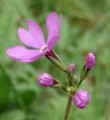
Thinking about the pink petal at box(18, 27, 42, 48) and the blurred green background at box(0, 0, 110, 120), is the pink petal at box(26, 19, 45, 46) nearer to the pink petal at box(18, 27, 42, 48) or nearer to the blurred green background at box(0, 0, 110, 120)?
the pink petal at box(18, 27, 42, 48)

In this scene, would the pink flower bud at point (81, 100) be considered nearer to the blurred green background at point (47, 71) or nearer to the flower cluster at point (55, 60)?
the flower cluster at point (55, 60)

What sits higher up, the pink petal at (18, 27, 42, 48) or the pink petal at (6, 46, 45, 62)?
the pink petal at (18, 27, 42, 48)

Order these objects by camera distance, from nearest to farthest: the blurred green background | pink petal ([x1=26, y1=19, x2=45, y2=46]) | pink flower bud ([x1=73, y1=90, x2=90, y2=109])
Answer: pink flower bud ([x1=73, y1=90, x2=90, y2=109]), pink petal ([x1=26, y1=19, x2=45, y2=46]), the blurred green background

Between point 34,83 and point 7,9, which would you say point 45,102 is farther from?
point 7,9

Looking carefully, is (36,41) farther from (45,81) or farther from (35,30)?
(45,81)

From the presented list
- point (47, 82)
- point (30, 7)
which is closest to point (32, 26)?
point (47, 82)

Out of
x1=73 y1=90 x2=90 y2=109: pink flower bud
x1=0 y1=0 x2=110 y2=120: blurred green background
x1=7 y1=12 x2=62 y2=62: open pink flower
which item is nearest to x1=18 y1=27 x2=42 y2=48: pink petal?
x1=7 y1=12 x2=62 y2=62: open pink flower
